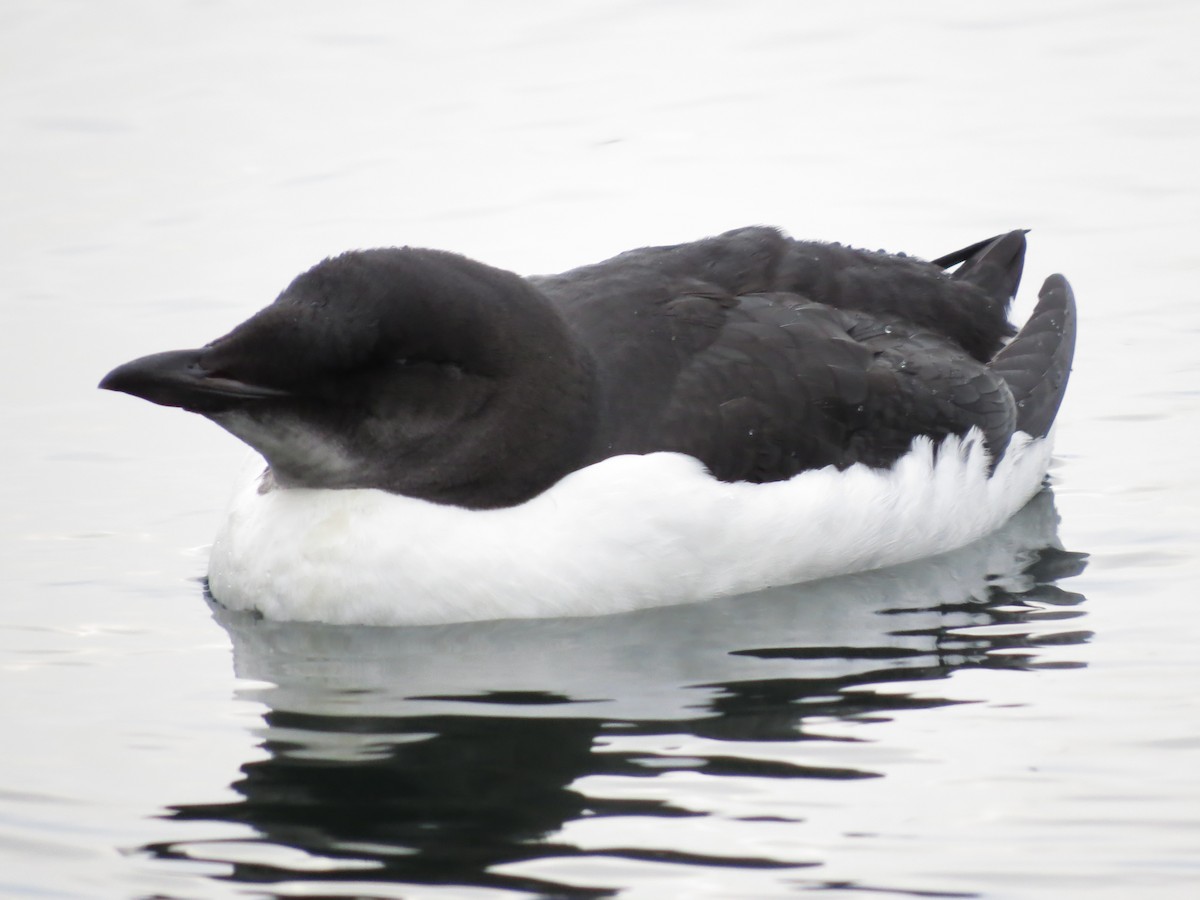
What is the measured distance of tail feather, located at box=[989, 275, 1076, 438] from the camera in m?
8.59

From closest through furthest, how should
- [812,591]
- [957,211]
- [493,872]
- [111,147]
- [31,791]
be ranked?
1. [493,872]
2. [31,791]
3. [812,591]
4. [957,211]
5. [111,147]

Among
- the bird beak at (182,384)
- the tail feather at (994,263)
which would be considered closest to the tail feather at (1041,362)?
the tail feather at (994,263)

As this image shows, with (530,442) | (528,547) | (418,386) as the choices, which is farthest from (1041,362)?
(418,386)

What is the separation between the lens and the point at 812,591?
766 centimetres

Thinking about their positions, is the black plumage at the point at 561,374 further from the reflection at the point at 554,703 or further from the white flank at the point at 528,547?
the reflection at the point at 554,703

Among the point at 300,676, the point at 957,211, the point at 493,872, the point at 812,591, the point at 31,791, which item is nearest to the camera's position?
the point at 493,872

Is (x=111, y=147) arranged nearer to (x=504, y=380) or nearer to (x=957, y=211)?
(x=957, y=211)

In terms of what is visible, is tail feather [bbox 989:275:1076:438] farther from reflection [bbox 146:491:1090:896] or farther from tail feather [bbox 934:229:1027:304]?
reflection [bbox 146:491:1090:896]

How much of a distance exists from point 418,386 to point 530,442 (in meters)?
0.40

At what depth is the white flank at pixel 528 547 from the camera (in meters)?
7.18

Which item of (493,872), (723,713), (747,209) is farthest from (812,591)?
(747,209)

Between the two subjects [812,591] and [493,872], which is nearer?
[493,872]

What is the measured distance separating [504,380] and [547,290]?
780mm

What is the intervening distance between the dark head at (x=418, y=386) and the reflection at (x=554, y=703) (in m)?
0.51
